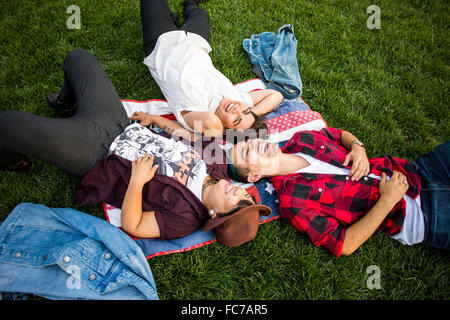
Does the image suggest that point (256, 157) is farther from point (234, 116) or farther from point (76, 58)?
point (76, 58)

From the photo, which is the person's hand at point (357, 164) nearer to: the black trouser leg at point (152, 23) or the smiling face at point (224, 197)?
the smiling face at point (224, 197)

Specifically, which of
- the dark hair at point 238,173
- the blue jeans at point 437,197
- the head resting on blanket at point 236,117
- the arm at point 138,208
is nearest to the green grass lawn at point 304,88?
the blue jeans at point 437,197

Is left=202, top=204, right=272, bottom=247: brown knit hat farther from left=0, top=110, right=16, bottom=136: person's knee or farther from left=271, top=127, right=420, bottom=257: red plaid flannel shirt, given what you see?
left=0, top=110, right=16, bottom=136: person's knee

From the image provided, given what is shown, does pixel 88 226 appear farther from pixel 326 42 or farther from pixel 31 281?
pixel 326 42

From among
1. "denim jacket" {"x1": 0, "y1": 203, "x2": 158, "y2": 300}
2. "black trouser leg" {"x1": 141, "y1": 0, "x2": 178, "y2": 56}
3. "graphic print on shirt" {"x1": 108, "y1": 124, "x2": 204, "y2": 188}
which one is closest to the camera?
"denim jacket" {"x1": 0, "y1": 203, "x2": 158, "y2": 300}

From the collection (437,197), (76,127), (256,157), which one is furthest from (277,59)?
(76,127)

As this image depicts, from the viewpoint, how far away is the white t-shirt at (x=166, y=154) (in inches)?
107

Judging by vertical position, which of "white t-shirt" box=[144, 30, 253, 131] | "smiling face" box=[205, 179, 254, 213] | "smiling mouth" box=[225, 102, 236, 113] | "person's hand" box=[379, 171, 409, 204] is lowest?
"smiling face" box=[205, 179, 254, 213]

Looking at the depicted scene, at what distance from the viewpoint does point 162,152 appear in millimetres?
2787

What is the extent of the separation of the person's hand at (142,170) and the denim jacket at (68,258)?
1.81 feet

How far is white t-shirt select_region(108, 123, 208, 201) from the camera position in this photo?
8.95ft

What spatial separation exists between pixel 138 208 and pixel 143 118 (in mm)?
1313

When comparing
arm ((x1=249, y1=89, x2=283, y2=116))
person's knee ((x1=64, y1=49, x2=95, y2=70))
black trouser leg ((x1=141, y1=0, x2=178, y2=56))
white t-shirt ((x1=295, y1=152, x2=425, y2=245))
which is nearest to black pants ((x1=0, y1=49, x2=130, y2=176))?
person's knee ((x1=64, y1=49, x2=95, y2=70))

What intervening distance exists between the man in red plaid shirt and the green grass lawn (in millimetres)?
276
